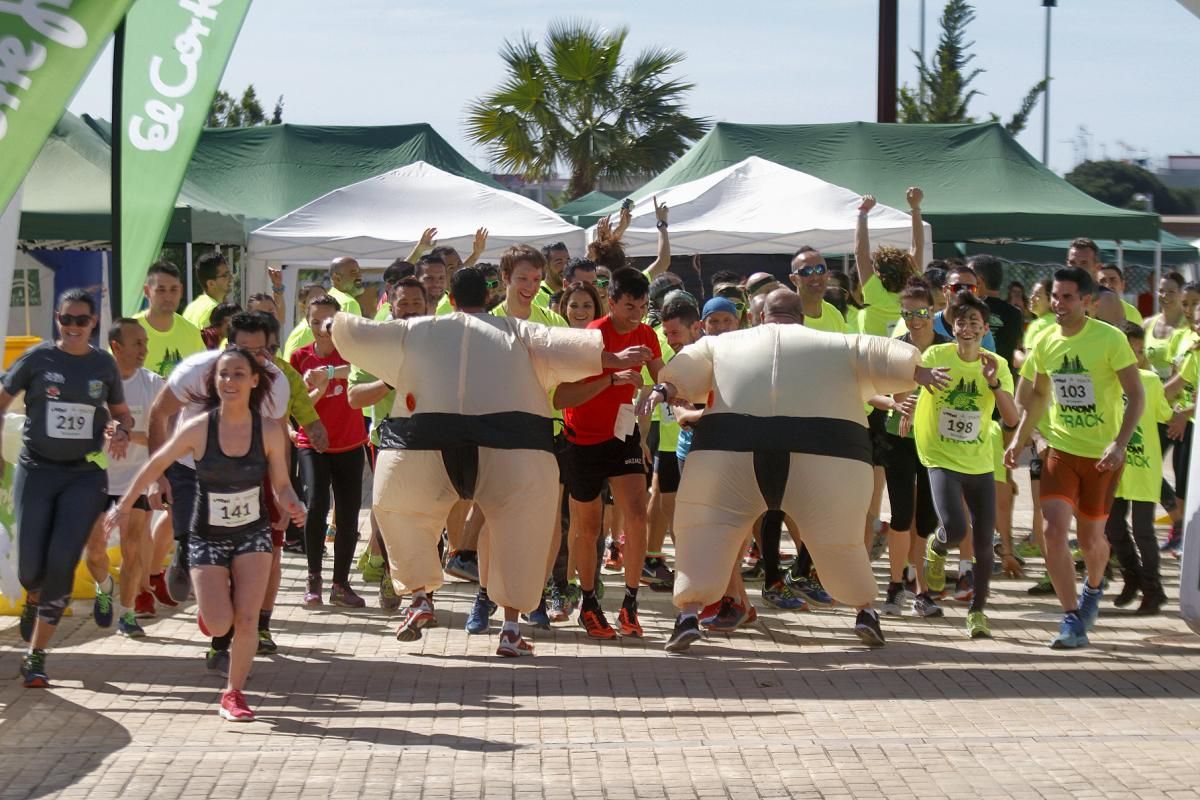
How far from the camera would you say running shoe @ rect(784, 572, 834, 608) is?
400 inches

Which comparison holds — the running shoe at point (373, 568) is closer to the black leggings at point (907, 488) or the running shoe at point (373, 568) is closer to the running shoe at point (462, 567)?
the running shoe at point (462, 567)

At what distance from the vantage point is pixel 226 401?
23.3 feet

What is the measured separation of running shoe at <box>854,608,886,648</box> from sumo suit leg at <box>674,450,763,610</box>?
2.52ft

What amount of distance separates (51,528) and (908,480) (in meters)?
4.75

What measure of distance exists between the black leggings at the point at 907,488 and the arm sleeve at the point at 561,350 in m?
2.40

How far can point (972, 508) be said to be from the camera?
9047mm

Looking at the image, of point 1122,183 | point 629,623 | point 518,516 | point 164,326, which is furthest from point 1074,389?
point 1122,183

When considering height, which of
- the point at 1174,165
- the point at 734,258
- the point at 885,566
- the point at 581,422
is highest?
the point at 1174,165

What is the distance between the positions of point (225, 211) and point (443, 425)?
14110 mm

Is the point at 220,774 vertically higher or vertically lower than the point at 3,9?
lower

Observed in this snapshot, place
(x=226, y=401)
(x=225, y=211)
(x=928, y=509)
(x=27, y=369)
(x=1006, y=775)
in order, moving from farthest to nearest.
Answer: (x=225, y=211), (x=928, y=509), (x=27, y=369), (x=226, y=401), (x=1006, y=775)

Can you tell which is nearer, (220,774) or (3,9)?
(220,774)

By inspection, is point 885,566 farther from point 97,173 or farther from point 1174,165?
point 1174,165

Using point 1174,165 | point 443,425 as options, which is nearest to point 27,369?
point 443,425
